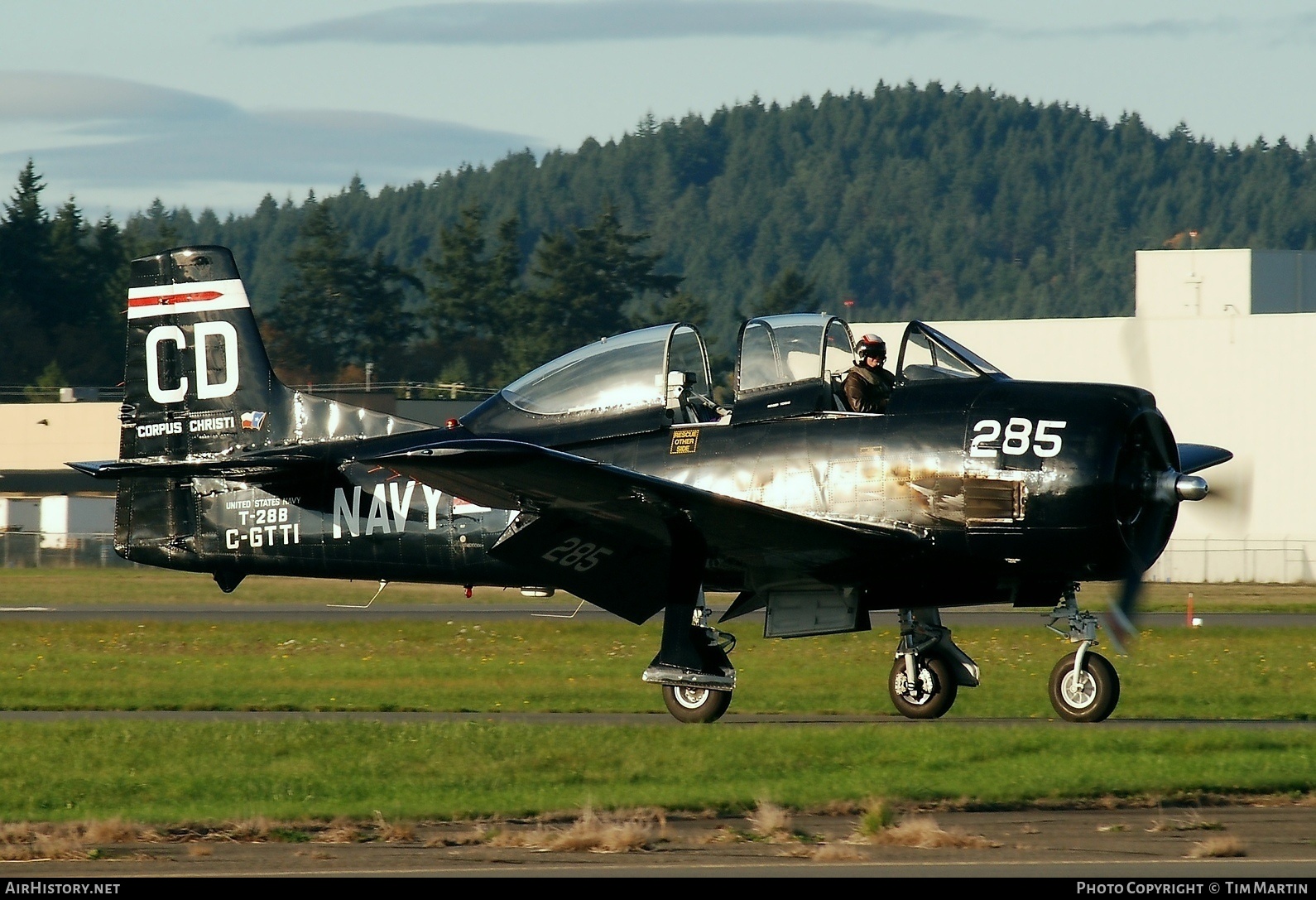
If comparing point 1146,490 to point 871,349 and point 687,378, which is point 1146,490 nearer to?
Result: point 871,349

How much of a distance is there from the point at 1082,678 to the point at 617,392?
4650mm

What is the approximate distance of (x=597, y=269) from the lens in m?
97.0

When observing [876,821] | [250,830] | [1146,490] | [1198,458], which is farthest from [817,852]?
[1198,458]

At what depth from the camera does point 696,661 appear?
13.5 metres

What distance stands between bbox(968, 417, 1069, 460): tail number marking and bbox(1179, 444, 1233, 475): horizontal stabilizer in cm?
204

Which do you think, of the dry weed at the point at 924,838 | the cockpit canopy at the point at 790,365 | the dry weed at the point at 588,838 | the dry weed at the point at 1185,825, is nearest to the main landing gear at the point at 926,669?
the cockpit canopy at the point at 790,365

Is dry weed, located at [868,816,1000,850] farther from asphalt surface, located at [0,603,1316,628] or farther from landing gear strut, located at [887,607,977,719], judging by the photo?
asphalt surface, located at [0,603,1316,628]

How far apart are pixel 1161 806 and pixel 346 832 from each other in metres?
5.01

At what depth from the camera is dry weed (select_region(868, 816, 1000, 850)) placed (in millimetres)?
8698

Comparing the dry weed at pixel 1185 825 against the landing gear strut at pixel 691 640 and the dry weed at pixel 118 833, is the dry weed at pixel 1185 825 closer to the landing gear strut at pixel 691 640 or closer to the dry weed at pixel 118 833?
the landing gear strut at pixel 691 640

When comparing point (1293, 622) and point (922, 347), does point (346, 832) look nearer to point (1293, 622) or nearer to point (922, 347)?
point (922, 347)

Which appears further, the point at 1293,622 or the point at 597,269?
the point at 597,269

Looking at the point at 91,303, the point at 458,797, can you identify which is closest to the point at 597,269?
the point at 91,303

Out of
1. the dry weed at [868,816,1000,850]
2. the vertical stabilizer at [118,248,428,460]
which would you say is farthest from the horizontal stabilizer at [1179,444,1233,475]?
the vertical stabilizer at [118,248,428,460]
